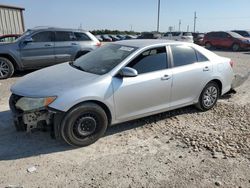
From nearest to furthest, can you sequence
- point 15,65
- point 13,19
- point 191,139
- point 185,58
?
point 191,139
point 185,58
point 15,65
point 13,19

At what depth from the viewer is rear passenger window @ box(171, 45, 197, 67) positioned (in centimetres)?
505

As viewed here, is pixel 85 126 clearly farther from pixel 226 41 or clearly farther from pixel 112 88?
pixel 226 41

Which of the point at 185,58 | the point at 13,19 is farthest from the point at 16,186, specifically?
the point at 13,19

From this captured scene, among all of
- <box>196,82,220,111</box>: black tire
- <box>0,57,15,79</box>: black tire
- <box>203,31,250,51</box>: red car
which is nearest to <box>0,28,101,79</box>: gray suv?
<box>0,57,15,79</box>: black tire

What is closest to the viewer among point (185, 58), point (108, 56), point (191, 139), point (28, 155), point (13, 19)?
point (28, 155)

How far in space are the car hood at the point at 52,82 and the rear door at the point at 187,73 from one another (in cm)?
157

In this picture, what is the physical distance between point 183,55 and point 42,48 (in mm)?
5535

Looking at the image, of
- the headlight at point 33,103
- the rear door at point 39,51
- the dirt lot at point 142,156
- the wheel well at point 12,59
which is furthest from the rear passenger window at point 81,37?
the headlight at point 33,103

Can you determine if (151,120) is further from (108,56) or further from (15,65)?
(15,65)

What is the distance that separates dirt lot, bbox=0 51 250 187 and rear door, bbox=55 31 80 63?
4.56m

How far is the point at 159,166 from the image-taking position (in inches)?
145

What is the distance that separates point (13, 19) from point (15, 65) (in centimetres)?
839

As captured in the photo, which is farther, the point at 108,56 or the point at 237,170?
the point at 108,56

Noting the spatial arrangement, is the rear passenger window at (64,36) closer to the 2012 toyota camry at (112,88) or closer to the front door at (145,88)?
the 2012 toyota camry at (112,88)
